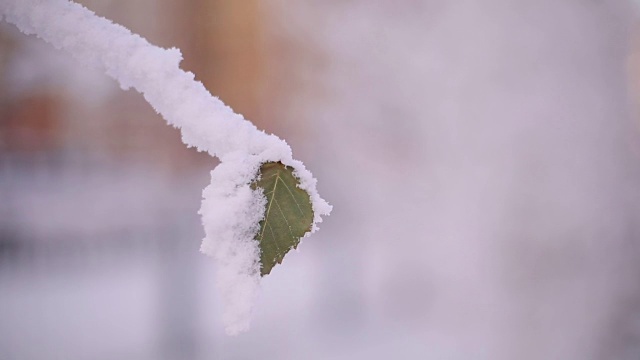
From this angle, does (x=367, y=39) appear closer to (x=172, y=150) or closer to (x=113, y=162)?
(x=172, y=150)

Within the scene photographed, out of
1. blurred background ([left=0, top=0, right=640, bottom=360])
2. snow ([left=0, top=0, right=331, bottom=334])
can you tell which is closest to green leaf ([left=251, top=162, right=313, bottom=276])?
snow ([left=0, top=0, right=331, bottom=334])

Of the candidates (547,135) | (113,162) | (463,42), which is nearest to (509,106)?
(547,135)

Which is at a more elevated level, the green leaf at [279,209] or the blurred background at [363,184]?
the blurred background at [363,184]

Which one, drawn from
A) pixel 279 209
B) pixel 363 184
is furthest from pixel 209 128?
pixel 363 184

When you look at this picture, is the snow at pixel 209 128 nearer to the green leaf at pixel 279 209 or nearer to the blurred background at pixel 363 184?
the green leaf at pixel 279 209

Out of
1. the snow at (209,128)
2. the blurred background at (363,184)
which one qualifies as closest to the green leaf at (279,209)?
the snow at (209,128)

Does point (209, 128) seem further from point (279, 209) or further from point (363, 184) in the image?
point (363, 184)
